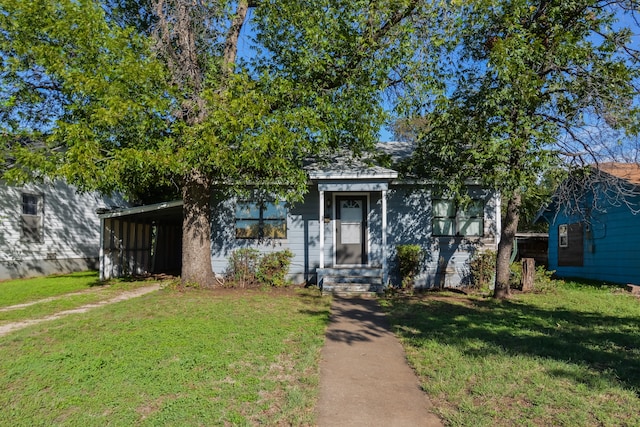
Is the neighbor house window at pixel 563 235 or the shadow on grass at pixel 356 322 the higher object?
the neighbor house window at pixel 563 235

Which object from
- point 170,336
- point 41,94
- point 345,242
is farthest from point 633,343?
point 41,94

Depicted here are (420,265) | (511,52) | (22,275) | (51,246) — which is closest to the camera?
(511,52)

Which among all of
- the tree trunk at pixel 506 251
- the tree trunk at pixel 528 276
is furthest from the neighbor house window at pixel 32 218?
the tree trunk at pixel 528 276

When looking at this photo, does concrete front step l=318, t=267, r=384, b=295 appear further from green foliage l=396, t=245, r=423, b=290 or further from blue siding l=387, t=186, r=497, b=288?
blue siding l=387, t=186, r=497, b=288

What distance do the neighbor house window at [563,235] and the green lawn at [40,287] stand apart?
17217 mm

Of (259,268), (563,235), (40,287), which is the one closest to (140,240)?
(40,287)

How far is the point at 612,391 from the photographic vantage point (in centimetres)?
418

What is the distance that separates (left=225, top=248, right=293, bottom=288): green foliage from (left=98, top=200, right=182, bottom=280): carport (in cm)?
267

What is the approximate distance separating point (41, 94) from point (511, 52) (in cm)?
1046

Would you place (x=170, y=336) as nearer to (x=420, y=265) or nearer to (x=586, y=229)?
(x=420, y=265)

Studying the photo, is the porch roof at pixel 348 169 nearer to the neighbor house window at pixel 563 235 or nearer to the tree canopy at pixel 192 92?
the tree canopy at pixel 192 92

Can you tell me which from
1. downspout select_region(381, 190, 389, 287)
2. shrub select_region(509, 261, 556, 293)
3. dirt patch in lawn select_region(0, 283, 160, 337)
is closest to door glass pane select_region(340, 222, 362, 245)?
downspout select_region(381, 190, 389, 287)

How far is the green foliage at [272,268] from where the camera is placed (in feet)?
39.4

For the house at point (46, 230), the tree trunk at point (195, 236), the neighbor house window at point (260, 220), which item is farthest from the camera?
the house at point (46, 230)
